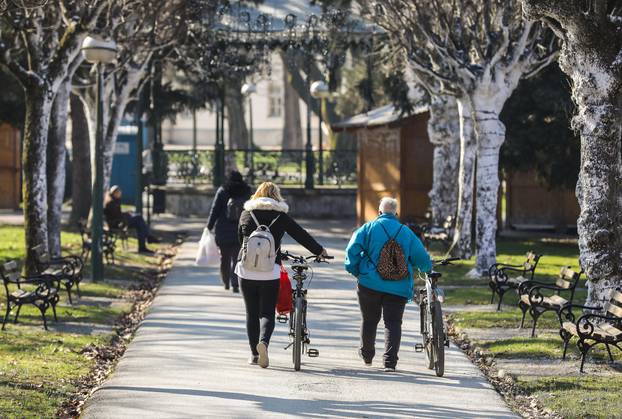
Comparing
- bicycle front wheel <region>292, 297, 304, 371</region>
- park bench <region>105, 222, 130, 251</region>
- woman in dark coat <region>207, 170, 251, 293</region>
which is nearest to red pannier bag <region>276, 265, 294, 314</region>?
bicycle front wheel <region>292, 297, 304, 371</region>

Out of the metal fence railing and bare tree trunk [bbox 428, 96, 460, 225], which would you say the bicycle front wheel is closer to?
bare tree trunk [bbox 428, 96, 460, 225]

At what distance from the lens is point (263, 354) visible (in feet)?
38.8

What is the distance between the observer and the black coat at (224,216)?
17.5 m

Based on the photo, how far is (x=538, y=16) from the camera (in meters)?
13.7

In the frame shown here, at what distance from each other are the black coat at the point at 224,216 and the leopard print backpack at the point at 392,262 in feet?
19.8

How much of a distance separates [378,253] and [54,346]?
3.75 metres

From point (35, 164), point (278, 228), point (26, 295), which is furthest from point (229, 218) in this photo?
point (278, 228)

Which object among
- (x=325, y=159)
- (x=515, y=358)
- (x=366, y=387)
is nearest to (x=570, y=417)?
(x=366, y=387)

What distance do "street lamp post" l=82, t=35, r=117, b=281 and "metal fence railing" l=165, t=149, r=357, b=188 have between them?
1665 centimetres

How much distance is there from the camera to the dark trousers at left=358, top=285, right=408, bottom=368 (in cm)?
1179

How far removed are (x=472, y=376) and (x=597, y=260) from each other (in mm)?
2741

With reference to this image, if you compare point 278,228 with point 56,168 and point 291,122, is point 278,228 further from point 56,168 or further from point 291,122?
point 291,122

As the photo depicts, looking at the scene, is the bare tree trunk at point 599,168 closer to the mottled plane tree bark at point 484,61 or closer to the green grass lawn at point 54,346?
the green grass lawn at point 54,346

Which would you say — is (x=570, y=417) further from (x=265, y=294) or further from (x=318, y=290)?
(x=318, y=290)
